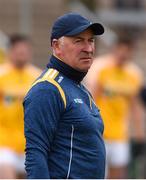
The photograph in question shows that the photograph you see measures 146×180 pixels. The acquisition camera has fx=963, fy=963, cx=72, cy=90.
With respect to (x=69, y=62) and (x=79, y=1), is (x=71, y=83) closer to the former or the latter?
(x=69, y=62)

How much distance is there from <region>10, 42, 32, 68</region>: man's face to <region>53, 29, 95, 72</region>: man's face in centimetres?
589

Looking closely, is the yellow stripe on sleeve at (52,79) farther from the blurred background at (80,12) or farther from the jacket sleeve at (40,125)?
the blurred background at (80,12)

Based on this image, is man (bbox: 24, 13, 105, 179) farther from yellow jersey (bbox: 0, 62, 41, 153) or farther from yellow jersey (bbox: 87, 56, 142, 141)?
yellow jersey (bbox: 87, 56, 142, 141)

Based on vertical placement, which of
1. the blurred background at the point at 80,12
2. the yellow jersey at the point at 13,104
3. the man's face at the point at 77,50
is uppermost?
the blurred background at the point at 80,12

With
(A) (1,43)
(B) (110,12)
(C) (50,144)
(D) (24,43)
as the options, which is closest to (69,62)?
(C) (50,144)

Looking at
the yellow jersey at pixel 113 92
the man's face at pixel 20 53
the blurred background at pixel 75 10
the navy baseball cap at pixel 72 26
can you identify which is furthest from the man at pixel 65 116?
the blurred background at pixel 75 10

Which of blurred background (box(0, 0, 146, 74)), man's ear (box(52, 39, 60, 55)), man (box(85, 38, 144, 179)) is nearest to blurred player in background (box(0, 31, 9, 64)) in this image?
man (box(85, 38, 144, 179))

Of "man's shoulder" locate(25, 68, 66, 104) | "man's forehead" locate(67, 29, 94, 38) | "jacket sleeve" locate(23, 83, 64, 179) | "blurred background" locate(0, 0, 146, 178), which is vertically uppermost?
"blurred background" locate(0, 0, 146, 178)

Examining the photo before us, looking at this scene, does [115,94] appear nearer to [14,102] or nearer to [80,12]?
[14,102]

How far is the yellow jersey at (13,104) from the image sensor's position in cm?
1224

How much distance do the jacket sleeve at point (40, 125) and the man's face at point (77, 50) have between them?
29 cm

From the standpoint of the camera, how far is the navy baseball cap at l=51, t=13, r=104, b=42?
21.2 ft

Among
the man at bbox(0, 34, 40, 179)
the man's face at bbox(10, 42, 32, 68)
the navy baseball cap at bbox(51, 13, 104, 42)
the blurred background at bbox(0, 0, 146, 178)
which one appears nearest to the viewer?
the navy baseball cap at bbox(51, 13, 104, 42)

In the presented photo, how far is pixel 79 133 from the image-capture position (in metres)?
6.46
